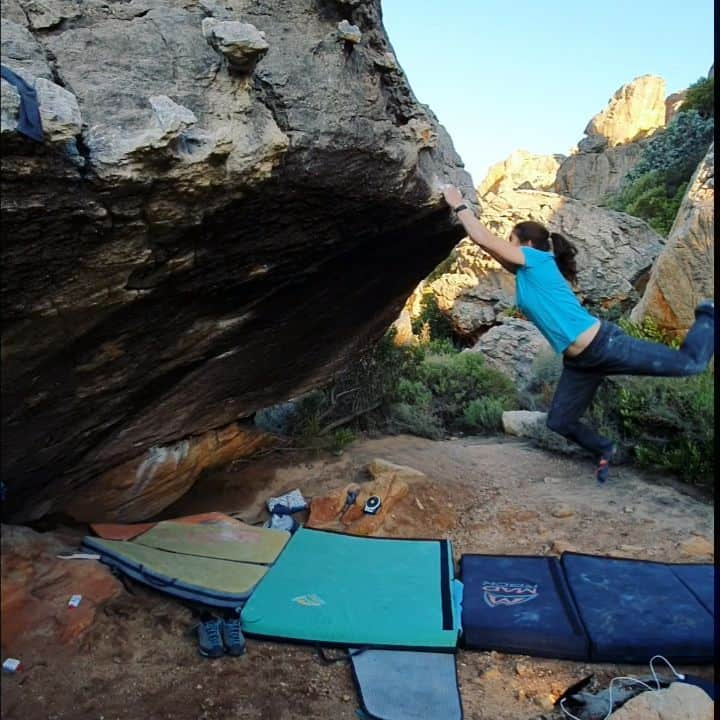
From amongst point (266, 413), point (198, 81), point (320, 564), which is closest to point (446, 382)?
point (266, 413)

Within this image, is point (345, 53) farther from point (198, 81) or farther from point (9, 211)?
point (9, 211)

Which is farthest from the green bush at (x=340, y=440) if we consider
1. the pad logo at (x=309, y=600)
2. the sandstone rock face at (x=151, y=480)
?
the pad logo at (x=309, y=600)

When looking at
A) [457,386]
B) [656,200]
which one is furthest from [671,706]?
[656,200]

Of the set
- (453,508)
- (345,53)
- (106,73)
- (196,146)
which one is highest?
(345,53)

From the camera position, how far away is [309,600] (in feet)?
14.9

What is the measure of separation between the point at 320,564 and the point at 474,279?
46.5 ft

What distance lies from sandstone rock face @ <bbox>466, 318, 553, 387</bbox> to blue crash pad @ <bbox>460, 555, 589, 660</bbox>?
25.9 ft

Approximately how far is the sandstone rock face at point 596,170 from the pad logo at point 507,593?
32.5 meters

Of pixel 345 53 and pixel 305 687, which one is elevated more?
pixel 345 53

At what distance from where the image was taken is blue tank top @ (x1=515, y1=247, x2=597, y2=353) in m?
3.80

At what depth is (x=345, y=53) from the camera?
365cm

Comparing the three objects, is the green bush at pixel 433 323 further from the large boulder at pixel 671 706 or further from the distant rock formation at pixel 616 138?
the distant rock formation at pixel 616 138

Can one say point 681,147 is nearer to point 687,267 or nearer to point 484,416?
point 687,267

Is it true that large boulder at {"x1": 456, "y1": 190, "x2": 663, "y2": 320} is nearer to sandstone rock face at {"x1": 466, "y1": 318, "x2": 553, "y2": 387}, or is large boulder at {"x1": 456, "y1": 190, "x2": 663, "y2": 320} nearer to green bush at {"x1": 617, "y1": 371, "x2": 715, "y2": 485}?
sandstone rock face at {"x1": 466, "y1": 318, "x2": 553, "y2": 387}
